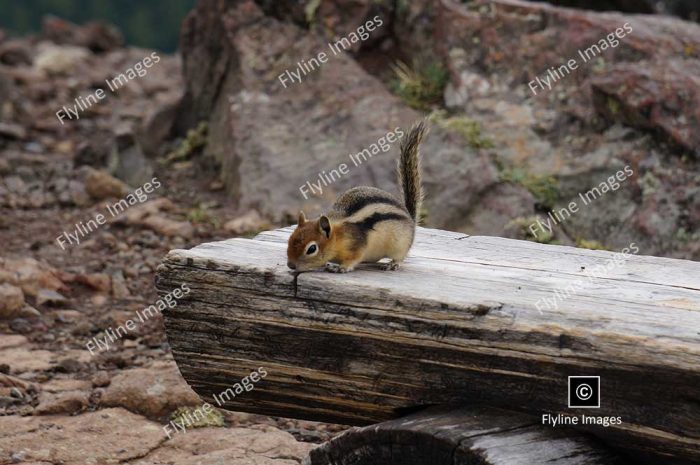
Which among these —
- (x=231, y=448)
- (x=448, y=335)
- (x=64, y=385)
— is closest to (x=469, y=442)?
(x=448, y=335)

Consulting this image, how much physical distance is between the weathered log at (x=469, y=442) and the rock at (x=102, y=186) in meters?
5.43

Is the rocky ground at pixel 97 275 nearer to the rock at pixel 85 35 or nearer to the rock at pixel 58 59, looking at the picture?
the rock at pixel 58 59

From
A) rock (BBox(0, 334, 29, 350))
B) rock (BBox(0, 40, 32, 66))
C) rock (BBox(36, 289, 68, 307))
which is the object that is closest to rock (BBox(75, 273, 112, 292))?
rock (BBox(36, 289, 68, 307))

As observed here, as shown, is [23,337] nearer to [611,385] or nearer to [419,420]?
[419,420]

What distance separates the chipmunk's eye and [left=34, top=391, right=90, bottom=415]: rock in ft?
6.78

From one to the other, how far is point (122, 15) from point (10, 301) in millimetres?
12814

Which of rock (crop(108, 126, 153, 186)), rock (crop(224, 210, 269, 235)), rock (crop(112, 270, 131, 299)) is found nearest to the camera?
rock (crop(112, 270, 131, 299))

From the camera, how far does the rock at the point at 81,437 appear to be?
473 cm

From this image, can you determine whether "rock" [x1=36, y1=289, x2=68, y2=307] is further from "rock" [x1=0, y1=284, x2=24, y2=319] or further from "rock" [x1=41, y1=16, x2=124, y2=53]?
"rock" [x1=41, y1=16, x2=124, y2=53]

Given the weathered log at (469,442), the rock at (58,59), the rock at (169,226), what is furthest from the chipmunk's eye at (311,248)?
the rock at (58,59)

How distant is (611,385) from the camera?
3312 millimetres

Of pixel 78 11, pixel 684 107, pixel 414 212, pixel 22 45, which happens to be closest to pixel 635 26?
pixel 684 107

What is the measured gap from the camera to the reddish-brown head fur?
3.88 metres

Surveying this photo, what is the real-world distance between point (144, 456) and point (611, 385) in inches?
95.1
